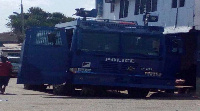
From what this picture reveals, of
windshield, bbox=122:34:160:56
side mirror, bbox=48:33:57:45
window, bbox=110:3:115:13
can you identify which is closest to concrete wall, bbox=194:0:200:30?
windshield, bbox=122:34:160:56

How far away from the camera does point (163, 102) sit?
1770cm

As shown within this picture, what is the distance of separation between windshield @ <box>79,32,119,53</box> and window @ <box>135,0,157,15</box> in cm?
856

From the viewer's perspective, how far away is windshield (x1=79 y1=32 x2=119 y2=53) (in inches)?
741

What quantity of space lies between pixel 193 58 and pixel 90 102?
8.40m

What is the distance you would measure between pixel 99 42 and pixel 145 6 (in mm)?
9936

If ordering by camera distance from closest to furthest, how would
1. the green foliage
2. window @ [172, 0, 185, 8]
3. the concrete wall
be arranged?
1. the concrete wall
2. window @ [172, 0, 185, 8]
3. the green foliage

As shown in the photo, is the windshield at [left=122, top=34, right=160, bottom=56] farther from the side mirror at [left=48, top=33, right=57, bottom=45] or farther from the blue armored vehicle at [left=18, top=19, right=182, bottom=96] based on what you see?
the side mirror at [left=48, top=33, right=57, bottom=45]

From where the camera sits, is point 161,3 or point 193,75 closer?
point 193,75

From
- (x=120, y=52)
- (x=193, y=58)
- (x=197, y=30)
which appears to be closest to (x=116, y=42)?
(x=120, y=52)

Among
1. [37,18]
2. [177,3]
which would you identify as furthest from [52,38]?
[37,18]

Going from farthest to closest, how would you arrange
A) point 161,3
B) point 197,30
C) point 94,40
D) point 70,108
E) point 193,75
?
point 161,3 → point 193,75 → point 197,30 → point 94,40 → point 70,108

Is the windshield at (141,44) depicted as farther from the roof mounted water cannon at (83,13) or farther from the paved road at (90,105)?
Answer: the paved road at (90,105)

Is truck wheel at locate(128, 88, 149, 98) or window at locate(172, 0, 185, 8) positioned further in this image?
window at locate(172, 0, 185, 8)

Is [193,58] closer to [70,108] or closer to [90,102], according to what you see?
[90,102]
